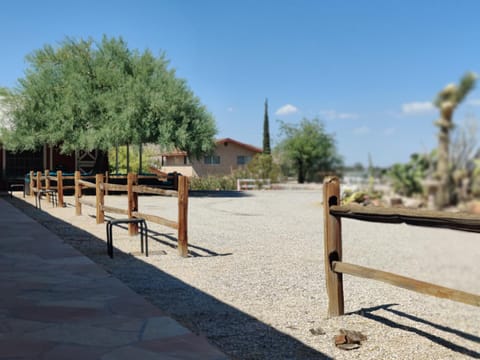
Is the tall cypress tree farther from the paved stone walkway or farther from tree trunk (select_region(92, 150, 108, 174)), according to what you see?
the paved stone walkway

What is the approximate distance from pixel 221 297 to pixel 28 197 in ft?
57.1

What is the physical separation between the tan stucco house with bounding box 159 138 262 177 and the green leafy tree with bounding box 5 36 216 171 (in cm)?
2105

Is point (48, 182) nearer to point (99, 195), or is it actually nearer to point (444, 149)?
point (99, 195)

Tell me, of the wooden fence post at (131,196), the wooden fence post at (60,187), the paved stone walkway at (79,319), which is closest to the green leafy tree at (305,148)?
the wooden fence post at (60,187)

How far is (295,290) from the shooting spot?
5.62 meters

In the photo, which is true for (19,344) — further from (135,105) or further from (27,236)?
(135,105)

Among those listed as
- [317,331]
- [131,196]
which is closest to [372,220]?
[317,331]

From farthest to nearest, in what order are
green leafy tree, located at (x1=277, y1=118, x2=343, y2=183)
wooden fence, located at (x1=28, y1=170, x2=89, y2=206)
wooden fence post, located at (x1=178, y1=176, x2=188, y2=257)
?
green leafy tree, located at (x1=277, y1=118, x2=343, y2=183) → wooden fence, located at (x1=28, y1=170, x2=89, y2=206) → wooden fence post, located at (x1=178, y1=176, x2=188, y2=257)

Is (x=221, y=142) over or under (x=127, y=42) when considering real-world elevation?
under

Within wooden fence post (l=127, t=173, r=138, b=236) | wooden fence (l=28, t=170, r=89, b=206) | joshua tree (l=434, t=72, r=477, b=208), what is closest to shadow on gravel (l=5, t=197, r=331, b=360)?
wooden fence post (l=127, t=173, r=138, b=236)

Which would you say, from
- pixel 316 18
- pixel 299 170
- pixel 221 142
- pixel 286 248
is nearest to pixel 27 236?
pixel 286 248

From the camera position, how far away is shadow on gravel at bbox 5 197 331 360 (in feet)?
12.0

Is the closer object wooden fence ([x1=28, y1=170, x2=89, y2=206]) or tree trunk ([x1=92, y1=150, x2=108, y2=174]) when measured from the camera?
wooden fence ([x1=28, y1=170, x2=89, y2=206])

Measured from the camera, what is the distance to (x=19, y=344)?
3.53 m
